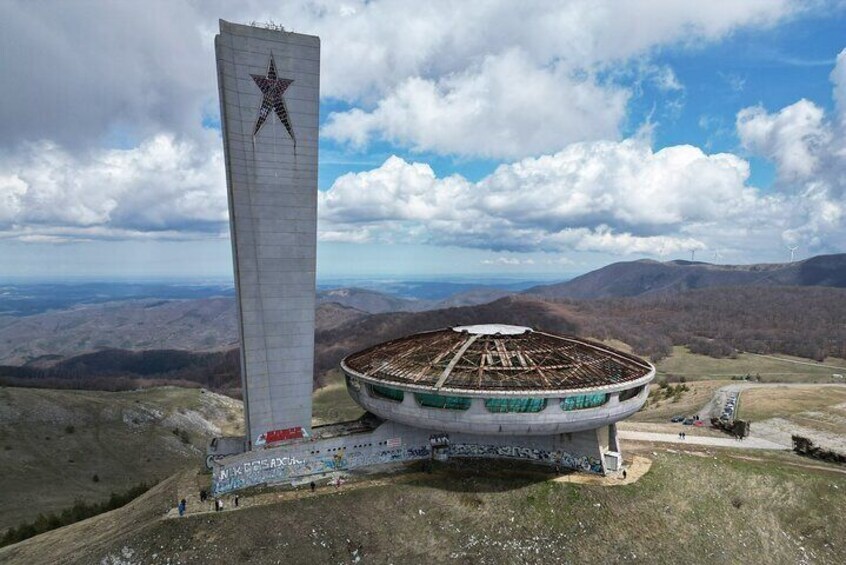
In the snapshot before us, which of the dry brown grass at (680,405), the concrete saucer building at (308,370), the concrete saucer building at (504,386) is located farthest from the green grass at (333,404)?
the concrete saucer building at (504,386)

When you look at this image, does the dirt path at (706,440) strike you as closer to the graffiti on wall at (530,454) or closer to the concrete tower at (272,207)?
the graffiti on wall at (530,454)

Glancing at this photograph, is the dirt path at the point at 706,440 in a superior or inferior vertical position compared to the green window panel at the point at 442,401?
inferior

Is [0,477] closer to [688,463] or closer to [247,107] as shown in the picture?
[247,107]

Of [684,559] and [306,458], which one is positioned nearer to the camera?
[684,559]

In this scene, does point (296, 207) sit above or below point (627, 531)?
above

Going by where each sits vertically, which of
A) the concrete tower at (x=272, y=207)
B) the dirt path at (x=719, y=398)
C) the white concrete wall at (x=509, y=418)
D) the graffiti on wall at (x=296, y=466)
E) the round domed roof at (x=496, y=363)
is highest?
the concrete tower at (x=272, y=207)

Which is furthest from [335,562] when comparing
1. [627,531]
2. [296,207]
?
[296,207]

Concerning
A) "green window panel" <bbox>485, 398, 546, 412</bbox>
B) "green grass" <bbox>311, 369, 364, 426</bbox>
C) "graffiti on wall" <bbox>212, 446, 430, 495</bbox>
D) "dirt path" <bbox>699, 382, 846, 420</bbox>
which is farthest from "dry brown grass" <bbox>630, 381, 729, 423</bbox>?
"green grass" <bbox>311, 369, 364, 426</bbox>
